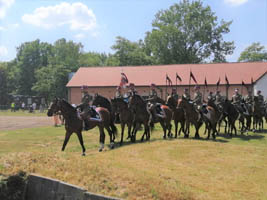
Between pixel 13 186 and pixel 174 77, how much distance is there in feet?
129

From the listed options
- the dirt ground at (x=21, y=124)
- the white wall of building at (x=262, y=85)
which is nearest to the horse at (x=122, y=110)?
the dirt ground at (x=21, y=124)

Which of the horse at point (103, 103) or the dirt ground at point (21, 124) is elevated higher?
the horse at point (103, 103)

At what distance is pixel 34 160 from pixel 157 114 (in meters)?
9.37

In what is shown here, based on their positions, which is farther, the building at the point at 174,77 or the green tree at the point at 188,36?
the green tree at the point at 188,36

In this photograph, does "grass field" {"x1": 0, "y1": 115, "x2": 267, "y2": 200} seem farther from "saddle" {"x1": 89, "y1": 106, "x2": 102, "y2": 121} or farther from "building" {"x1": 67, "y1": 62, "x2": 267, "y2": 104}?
"building" {"x1": 67, "y1": 62, "x2": 267, "y2": 104}

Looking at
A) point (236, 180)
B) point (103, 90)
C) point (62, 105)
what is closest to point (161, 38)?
point (103, 90)

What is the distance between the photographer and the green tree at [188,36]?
218 ft

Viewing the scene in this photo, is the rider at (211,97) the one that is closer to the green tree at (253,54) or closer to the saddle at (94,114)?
the saddle at (94,114)

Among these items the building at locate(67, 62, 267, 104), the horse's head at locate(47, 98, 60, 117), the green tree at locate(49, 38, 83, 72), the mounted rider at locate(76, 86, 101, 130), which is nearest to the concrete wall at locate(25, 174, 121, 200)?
the horse's head at locate(47, 98, 60, 117)

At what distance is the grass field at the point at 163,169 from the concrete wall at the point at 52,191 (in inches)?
8.8

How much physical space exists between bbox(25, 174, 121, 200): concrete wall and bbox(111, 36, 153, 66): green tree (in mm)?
60218

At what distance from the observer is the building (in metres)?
42.1

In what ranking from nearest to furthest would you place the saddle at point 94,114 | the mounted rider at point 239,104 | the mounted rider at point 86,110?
the mounted rider at point 86,110, the saddle at point 94,114, the mounted rider at point 239,104

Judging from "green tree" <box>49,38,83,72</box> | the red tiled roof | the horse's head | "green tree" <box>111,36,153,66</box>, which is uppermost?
"green tree" <box>49,38,83,72</box>
